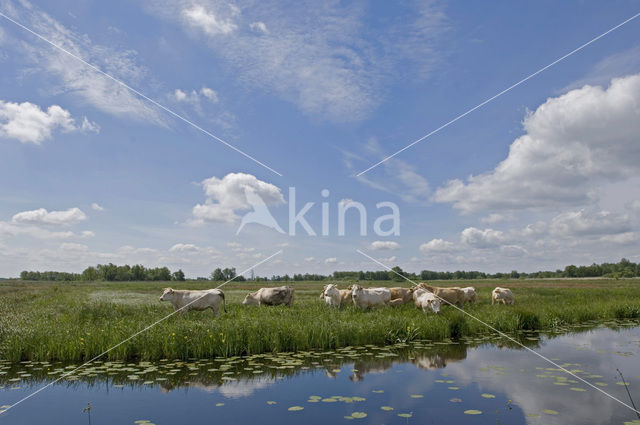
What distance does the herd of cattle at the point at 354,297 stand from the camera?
17125 millimetres

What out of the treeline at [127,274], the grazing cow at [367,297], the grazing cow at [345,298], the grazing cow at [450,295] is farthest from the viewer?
the treeline at [127,274]

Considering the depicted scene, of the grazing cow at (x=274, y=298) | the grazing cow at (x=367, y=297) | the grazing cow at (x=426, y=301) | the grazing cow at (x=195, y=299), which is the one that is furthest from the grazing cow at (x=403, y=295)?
the grazing cow at (x=195, y=299)

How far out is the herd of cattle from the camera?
17.1 meters

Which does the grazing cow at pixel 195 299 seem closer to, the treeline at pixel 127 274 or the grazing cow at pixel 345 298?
the grazing cow at pixel 345 298

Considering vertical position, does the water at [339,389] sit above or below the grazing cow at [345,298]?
below

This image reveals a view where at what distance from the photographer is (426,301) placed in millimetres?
18312

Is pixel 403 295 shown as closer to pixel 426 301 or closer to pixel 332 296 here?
pixel 426 301

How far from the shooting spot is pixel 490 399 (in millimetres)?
7742

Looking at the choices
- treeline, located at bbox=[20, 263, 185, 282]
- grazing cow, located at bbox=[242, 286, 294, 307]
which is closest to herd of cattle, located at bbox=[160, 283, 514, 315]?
grazing cow, located at bbox=[242, 286, 294, 307]

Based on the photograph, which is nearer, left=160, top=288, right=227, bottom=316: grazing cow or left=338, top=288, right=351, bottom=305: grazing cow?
left=160, top=288, right=227, bottom=316: grazing cow

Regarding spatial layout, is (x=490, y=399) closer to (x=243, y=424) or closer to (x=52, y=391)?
(x=243, y=424)

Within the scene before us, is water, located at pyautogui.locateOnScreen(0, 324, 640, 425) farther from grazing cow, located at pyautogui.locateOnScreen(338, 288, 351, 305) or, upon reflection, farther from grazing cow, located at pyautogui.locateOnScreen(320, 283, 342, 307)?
grazing cow, located at pyautogui.locateOnScreen(338, 288, 351, 305)

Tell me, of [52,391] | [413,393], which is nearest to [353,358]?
[413,393]

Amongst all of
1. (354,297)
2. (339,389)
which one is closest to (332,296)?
(354,297)
